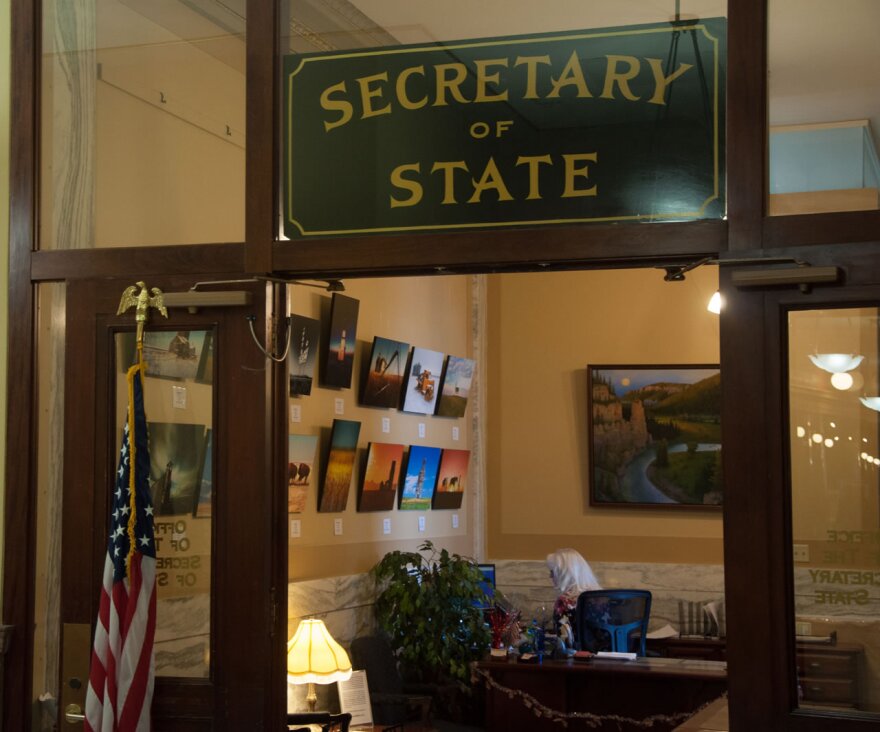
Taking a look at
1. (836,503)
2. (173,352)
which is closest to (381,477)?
(173,352)

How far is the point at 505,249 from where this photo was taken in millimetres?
4508

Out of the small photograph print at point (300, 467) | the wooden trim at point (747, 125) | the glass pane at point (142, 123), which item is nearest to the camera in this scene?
the wooden trim at point (747, 125)

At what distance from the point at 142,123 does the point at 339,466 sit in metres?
3.82

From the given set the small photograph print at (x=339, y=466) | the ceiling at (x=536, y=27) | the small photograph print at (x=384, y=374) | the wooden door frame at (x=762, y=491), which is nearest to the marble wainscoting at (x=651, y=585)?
the small photograph print at (x=384, y=374)

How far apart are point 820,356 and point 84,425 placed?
108 inches

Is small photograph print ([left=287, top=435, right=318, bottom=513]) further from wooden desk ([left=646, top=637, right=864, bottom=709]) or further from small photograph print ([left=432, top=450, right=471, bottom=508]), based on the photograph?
wooden desk ([left=646, top=637, right=864, bottom=709])

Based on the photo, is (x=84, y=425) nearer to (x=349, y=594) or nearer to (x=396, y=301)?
(x=349, y=594)

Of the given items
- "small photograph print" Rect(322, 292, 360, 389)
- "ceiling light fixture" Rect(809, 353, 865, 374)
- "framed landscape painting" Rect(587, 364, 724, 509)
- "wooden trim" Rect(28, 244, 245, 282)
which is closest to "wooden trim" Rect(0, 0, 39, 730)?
"wooden trim" Rect(28, 244, 245, 282)

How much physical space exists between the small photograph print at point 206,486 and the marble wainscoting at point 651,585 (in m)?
6.34

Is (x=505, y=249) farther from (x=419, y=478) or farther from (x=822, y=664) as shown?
(x=419, y=478)

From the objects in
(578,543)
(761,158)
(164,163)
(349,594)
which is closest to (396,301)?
(349,594)

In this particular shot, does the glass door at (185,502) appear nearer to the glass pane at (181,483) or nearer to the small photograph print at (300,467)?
the glass pane at (181,483)

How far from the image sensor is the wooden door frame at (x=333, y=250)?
13.7ft

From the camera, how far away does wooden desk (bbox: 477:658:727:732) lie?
27.3 ft
